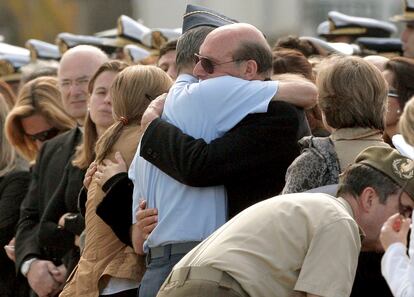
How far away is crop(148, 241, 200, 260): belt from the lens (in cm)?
693

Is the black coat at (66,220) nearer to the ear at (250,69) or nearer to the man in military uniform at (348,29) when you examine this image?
the ear at (250,69)

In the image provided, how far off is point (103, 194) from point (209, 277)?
71.1 inches

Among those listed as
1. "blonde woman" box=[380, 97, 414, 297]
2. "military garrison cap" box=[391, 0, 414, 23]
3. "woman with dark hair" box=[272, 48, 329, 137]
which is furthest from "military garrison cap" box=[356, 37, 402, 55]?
"blonde woman" box=[380, 97, 414, 297]

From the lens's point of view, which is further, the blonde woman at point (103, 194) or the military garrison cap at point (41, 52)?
the military garrison cap at point (41, 52)

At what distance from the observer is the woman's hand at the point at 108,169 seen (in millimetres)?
7578

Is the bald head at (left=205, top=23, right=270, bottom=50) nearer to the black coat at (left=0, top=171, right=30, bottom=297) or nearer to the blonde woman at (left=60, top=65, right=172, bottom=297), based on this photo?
the blonde woman at (left=60, top=65, right=172, bottom=297)

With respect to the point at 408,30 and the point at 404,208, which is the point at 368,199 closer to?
the point at 404,208

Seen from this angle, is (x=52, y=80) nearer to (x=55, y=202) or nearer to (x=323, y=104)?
(x=55, y=202)

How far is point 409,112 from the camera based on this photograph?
602cm

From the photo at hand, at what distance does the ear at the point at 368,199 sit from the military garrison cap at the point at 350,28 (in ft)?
23.0

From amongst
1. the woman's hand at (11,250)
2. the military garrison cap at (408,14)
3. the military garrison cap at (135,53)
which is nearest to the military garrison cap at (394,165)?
the woman's hand at (11,250)

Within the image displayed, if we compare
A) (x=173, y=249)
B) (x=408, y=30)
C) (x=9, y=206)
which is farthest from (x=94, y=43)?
(x=173, y=249)

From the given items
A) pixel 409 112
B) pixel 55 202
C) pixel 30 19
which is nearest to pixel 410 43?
pixel 55 202

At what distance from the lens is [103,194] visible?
7621 mm
